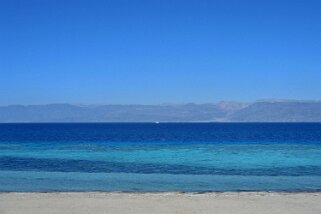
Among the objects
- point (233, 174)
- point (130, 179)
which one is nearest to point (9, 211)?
point (130, 179)

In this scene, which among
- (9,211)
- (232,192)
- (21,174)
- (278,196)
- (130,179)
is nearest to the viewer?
(9,211)

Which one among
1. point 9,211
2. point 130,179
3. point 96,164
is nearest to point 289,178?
point 130,179

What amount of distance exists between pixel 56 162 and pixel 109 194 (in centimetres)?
1774

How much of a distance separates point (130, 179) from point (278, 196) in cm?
945

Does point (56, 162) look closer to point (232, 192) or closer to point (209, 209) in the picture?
point (232, 192)

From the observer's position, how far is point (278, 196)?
20297mm

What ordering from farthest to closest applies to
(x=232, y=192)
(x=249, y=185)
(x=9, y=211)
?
(x=249, y=185)
(x=232, y=192)
(x=9, y=211)

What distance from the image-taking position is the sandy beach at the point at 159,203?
16.9m

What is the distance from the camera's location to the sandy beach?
55.4 feet

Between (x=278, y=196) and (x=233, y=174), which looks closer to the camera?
(x=278, y=196)

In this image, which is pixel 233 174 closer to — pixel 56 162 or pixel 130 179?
pixel 130 179

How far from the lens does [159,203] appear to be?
18375 mm

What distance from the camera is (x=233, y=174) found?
29812 millimetres

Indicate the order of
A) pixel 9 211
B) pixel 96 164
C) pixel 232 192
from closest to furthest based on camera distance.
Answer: pixel 9 211 → pixel 232 192 → pixel 96 164
